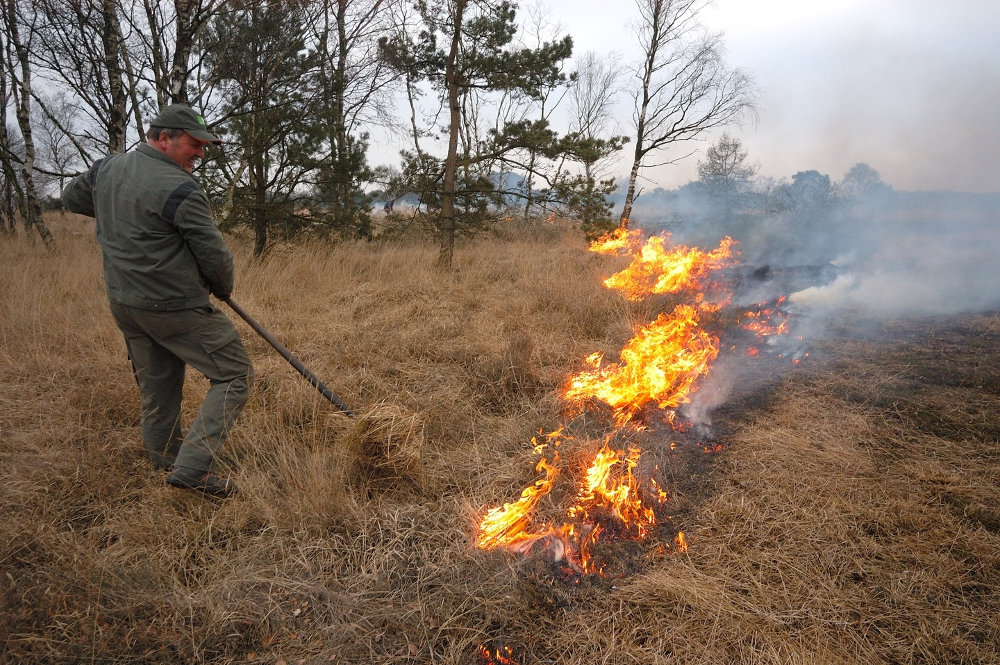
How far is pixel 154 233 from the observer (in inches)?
98.8

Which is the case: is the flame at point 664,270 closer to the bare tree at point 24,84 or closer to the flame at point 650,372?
the flame at point 650,372

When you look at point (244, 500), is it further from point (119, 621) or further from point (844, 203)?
point (844, 203)

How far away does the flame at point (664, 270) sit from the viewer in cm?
695

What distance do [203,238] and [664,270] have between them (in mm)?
6484

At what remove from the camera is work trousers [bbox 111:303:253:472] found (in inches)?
103

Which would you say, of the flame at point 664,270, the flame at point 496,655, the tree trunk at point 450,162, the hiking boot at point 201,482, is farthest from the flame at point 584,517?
the tree trunk at point 450,162

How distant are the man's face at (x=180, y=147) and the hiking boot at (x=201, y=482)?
1767 mm

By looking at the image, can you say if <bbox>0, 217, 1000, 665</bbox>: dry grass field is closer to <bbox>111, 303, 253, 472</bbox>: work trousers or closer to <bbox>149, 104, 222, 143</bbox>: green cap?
<bbox>111, 303, 253, 472</bbox>: work trousers

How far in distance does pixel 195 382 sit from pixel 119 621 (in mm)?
2431

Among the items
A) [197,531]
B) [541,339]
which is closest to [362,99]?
[541,339]

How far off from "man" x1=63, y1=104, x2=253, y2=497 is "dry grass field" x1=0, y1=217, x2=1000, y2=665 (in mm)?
414

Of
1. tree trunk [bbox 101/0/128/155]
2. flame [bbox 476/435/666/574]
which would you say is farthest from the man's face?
tree trunk [bbox 101/0/128/155]

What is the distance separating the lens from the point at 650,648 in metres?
1.95

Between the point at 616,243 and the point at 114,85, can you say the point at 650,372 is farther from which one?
the point at 114,85
